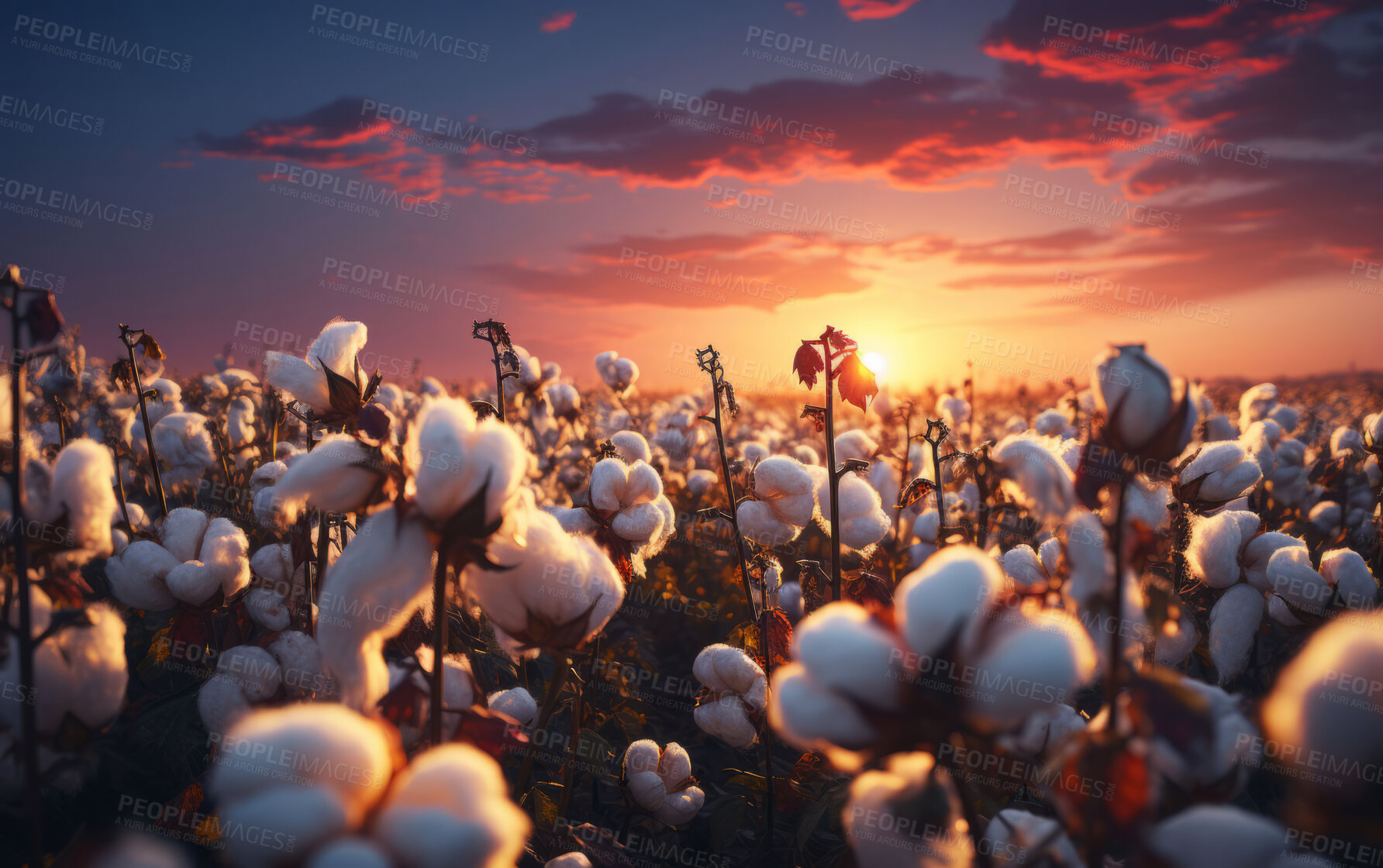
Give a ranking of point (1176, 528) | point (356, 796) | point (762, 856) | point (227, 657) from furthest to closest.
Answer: point (1176, 528) < point (762, 856) < point (227, 657) < point (356, 796)

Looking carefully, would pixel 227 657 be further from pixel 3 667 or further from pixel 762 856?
pixel 762 856

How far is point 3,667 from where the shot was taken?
4.05ft

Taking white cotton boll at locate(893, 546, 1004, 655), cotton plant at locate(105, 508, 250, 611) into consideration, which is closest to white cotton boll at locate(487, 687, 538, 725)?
cotton plant at locate(105, 508, 250, 611)

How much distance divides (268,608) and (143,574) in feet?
1.28

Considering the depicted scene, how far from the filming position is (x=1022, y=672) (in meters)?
0.88

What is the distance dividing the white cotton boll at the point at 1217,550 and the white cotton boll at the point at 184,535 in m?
3.53

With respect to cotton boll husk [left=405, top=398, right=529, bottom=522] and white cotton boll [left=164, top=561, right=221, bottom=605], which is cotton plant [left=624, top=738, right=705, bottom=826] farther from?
cotton boll husk [left=405, top=398, right=529, bottom=522]

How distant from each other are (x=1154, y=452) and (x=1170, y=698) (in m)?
0.42

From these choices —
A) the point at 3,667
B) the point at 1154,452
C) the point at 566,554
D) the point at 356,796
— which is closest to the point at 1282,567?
the point at 1154,452

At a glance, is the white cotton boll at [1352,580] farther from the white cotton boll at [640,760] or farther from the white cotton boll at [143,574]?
the white cotton boll at [143,574]

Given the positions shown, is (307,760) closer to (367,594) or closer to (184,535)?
(367,594)

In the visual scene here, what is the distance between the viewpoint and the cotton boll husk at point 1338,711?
80 centimetres

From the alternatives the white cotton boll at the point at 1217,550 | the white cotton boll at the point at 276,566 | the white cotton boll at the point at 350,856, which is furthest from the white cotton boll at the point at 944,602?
the white cotton boll at the point at 276,566

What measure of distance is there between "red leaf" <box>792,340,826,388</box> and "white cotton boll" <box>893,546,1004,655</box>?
169cm
